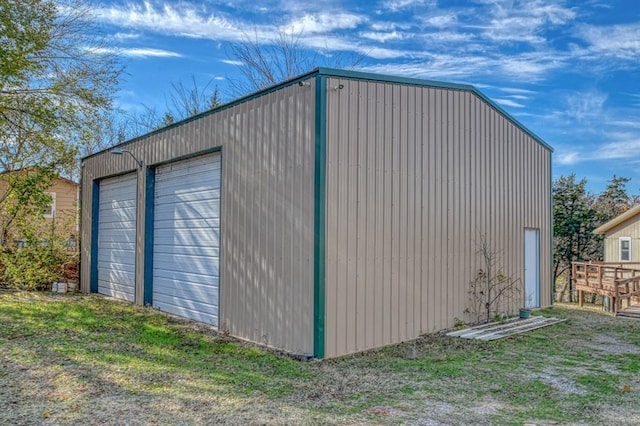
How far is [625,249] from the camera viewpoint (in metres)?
19.0

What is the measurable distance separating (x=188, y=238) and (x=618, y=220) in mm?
17690

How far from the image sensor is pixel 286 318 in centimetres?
595

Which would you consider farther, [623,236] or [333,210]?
[623,236]

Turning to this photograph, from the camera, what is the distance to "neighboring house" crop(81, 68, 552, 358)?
5.79 meters

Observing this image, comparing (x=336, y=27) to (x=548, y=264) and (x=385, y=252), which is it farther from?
(x=385, y=252)

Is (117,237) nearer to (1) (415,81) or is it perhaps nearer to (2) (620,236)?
(1) (415,81)

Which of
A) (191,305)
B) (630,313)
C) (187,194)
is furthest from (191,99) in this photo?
(630,313)

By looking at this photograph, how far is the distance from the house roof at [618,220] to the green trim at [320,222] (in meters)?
17.3

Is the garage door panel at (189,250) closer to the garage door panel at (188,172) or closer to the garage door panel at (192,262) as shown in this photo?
the garage door panel at (192,262)

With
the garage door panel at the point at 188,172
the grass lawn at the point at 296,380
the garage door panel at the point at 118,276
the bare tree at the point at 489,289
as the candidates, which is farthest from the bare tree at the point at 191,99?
the bare tree at the point at 489,289

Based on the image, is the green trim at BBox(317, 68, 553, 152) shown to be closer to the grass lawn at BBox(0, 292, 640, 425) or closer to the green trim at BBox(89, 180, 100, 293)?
the grass lawn at BBox(0, 292, 640, 425)

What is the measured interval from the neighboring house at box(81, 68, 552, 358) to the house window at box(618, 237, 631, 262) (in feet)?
38.0

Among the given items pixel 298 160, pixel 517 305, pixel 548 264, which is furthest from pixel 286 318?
pixel 548 264

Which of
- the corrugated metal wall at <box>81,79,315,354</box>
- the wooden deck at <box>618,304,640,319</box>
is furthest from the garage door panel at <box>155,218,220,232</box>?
the wooden deck at <box>618,304,640,319</box>
